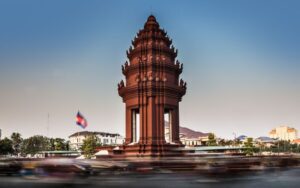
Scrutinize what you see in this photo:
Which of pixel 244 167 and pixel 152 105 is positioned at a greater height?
pixel 152 105

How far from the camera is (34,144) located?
124 m

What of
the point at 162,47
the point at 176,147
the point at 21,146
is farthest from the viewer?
the point at 21,146

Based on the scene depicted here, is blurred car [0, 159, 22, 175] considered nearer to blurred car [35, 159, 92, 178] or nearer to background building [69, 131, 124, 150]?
blurred car [35, 159, 92, 178]

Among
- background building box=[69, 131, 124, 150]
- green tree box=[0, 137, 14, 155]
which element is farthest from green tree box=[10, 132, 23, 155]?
background building box=[69, 131, 124, 150]

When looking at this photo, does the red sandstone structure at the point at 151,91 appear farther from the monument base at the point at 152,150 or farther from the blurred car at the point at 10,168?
the blurred car at the point at 10,168

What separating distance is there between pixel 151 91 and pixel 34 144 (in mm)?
100364

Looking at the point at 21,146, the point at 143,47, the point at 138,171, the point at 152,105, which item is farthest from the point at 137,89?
the point at 21,146

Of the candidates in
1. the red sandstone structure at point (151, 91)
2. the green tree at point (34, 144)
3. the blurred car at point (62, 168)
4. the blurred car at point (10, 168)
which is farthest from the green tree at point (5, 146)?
the blurred car at point (62, 168)

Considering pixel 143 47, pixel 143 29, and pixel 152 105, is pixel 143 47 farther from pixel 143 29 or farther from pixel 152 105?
pixel 152 105

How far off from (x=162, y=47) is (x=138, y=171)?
15944mm

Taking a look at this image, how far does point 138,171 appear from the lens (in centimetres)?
2381

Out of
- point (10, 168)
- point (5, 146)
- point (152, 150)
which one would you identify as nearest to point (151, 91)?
point (152, 150)

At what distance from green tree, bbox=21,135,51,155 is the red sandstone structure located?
9088 cm

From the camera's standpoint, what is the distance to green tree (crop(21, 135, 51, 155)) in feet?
396
